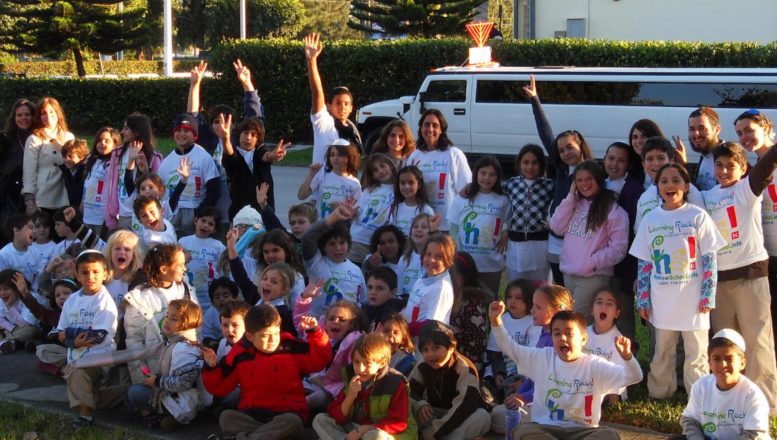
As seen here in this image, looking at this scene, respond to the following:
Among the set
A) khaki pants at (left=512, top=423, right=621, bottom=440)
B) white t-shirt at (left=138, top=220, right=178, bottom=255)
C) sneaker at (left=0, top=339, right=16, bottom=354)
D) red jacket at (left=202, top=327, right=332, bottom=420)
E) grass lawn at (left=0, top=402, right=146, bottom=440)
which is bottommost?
grass lawn at (left=0, top=402, right=146, bottom=440)

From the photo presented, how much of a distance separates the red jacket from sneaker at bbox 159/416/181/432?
0.40 metres

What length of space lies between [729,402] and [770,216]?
158 cm

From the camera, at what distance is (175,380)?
588 cm

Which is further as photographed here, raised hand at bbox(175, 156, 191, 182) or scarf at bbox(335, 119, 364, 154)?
scarf at bbox(335, 119, 364, 154)

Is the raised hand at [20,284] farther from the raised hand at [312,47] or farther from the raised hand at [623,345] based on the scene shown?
the raised hand at [623,345]

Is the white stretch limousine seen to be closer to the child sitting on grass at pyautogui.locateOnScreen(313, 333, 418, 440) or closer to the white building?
the child sitting on grass at pyautogui.locateOnScreen(313, 333, 418, 440)

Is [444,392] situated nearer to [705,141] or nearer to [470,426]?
[470,426]

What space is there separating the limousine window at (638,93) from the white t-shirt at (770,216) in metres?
10.4

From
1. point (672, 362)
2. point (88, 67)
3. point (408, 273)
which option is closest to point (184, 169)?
point (408, 273)

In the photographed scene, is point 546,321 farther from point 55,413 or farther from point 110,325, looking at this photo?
point 55,413

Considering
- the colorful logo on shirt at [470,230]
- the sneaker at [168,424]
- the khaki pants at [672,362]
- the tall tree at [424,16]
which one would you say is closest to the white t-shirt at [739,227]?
the khaki pants at [672,362]

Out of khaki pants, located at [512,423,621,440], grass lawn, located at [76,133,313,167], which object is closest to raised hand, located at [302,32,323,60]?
khaki pants, located at [512,423,621,440]

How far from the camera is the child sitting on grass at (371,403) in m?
5.16

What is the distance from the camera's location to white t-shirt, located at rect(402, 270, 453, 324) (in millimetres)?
6066
